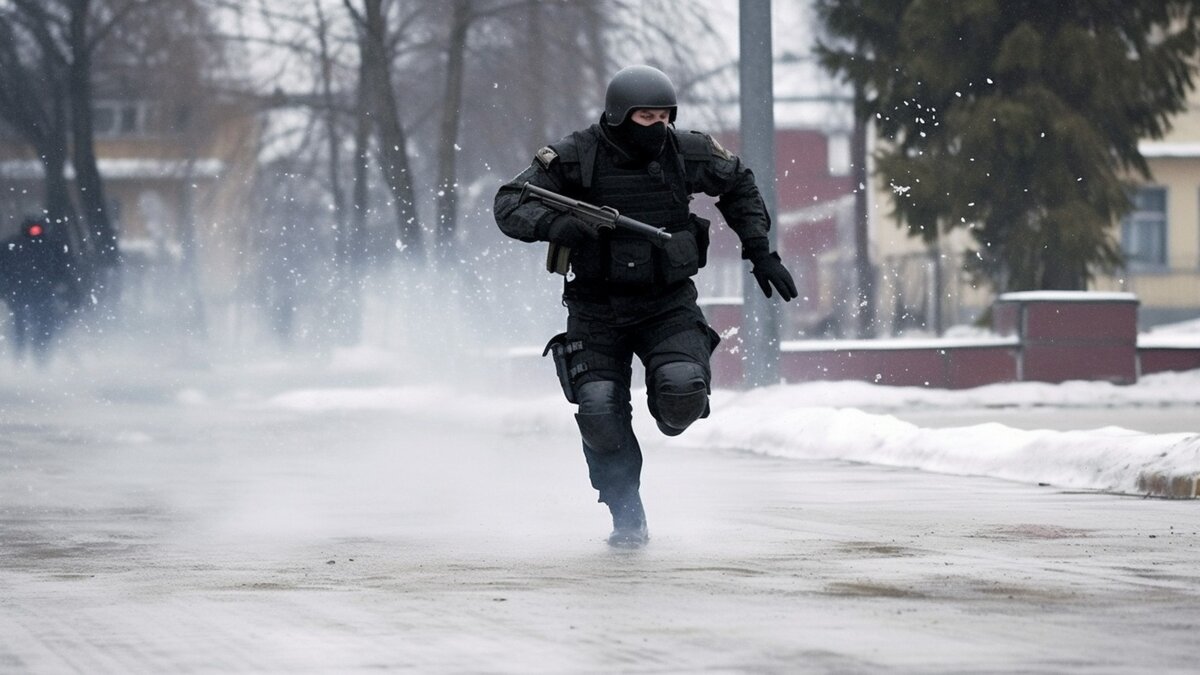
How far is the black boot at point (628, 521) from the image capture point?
8805 millimetres

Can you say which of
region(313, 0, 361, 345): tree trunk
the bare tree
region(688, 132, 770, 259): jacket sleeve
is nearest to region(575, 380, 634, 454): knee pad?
region(688, 132, 770, 259): jacket sleeve

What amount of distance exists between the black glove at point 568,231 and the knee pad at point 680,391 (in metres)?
0.55

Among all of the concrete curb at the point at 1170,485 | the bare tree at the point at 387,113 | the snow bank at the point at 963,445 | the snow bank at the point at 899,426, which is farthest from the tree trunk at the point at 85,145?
the concrete curb at the point at 1170,485

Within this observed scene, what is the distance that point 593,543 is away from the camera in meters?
8.83

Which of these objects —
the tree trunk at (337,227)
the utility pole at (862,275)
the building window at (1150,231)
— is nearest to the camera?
the tree trunk at (337,227)

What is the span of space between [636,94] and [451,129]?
2913 centimetres

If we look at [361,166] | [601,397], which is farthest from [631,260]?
[361,166]

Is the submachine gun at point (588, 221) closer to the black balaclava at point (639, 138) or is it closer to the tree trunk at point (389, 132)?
the black balaclava at point (639, 138)

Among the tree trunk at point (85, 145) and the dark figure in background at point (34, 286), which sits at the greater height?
the tree trunk at point (85, 145)

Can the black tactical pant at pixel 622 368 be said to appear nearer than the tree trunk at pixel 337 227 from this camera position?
Yes

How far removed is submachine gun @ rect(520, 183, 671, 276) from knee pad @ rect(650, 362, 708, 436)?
44cm

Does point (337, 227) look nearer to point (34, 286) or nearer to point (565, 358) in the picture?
point (34, 286)

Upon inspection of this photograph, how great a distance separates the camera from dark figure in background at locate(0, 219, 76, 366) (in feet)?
121

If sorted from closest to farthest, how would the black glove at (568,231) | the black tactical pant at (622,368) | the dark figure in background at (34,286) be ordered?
the black glove at (568,231) → the black tactical pant at (622,368) → the dark figure in background at (34,286)
